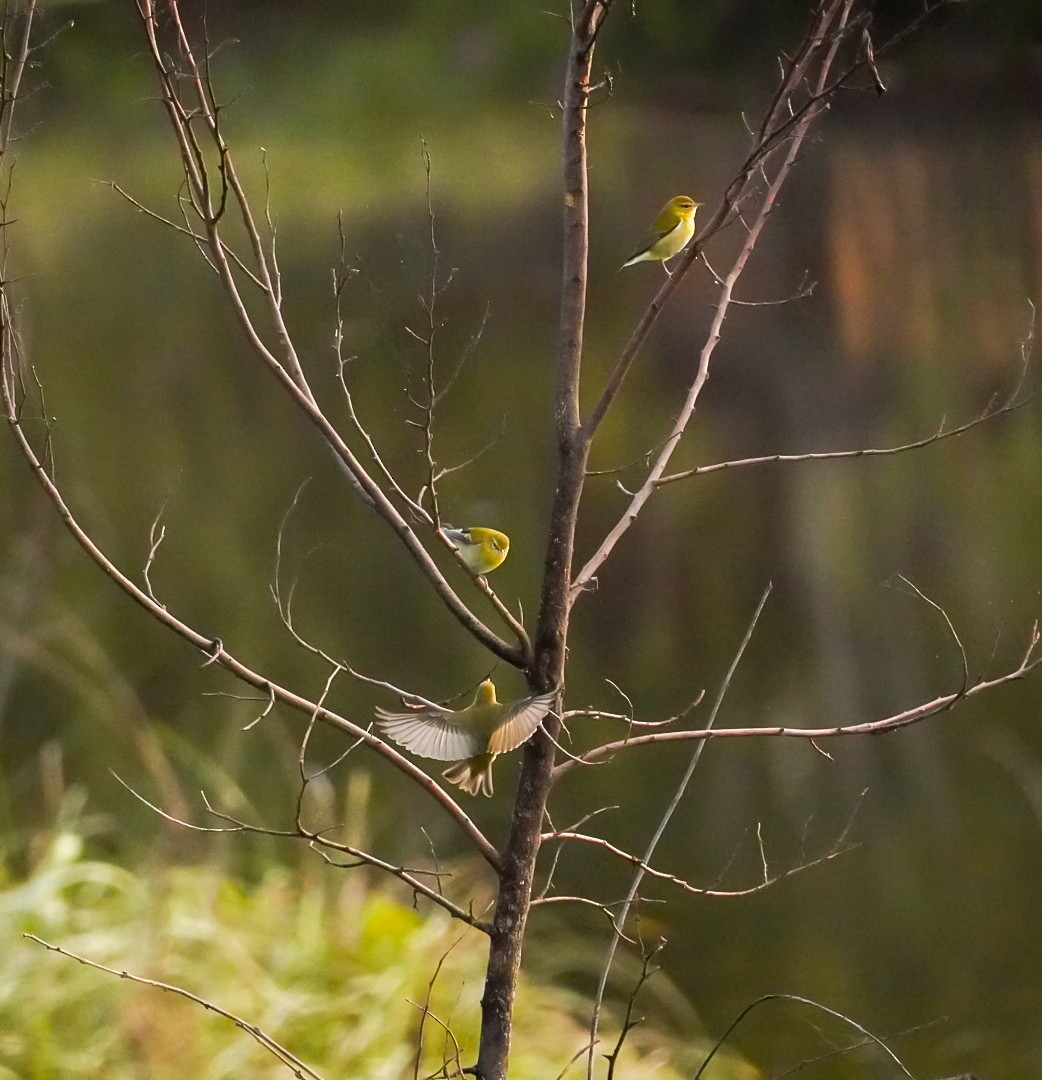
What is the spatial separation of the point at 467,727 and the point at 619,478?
3.69 ft

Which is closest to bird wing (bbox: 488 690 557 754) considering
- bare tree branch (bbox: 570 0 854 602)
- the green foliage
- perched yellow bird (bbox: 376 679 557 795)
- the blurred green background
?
perched yellow bird (bbox: 376 679 557 795)

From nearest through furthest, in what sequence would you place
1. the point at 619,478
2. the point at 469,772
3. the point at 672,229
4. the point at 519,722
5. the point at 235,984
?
the point at 519,722 → the point at 469,772 → the point at 672,229 → the point at 235,984 → the point at 619,478

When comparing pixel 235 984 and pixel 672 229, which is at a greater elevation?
pixel 672 229

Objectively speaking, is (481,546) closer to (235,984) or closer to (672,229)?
(672,229)

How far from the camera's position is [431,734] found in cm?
98

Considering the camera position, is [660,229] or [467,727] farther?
[660,229]

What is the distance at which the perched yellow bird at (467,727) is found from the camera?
3.08ft

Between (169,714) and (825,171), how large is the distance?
156 cm

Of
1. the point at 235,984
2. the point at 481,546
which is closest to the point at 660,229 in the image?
the point at 481,546

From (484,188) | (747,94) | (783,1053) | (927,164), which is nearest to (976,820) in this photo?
(783,1053)

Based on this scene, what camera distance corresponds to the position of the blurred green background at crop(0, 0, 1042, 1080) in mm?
1875

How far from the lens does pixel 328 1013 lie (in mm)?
1926

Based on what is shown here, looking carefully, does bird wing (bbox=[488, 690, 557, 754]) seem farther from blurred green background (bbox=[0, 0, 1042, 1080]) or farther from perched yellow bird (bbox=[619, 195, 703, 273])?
blurred green background (bbox=[0, 0, 1042, 1080])

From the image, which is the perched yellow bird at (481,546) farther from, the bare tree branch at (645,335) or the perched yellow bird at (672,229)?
the perched yellow bird at (672,229)
